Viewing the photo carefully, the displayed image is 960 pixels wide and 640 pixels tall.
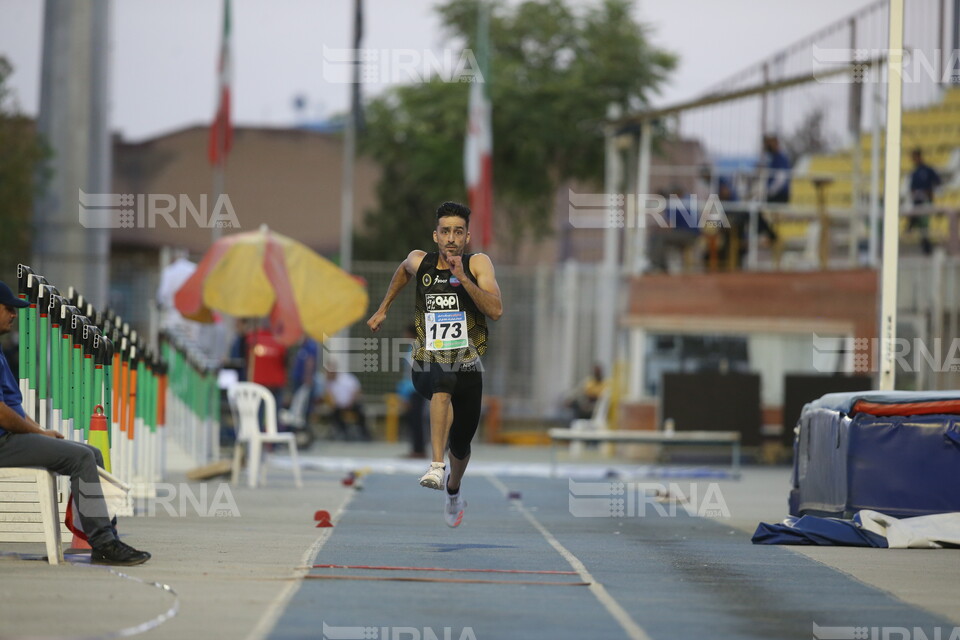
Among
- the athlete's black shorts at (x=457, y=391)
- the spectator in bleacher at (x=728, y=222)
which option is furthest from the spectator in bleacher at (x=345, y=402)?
the athlete's black shorts at (x=457, y=391)

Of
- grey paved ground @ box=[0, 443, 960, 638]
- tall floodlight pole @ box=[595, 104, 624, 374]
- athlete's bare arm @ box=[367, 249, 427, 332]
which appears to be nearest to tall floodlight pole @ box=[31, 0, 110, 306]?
grey paved ground @ box=[0, 443, 960, 638]

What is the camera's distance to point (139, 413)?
14.5 meters

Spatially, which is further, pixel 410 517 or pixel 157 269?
pixel 157 269

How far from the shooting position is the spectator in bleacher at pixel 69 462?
885cm

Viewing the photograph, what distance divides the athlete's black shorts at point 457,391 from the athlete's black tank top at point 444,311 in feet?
0.28

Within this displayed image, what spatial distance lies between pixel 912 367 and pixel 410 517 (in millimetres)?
12967

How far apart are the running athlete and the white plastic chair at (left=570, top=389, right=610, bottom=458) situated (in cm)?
1693

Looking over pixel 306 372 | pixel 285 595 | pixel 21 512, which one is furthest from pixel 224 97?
pixel 285 595

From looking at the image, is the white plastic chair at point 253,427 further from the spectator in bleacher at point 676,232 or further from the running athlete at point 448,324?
the spectator in bleacher at point 676,232

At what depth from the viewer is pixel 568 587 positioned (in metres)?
8.34

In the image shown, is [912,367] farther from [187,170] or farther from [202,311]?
[187,170]

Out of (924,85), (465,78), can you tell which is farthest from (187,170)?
(924,85)

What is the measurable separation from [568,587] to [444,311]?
2.59 m

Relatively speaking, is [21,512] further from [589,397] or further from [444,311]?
[589,397]
